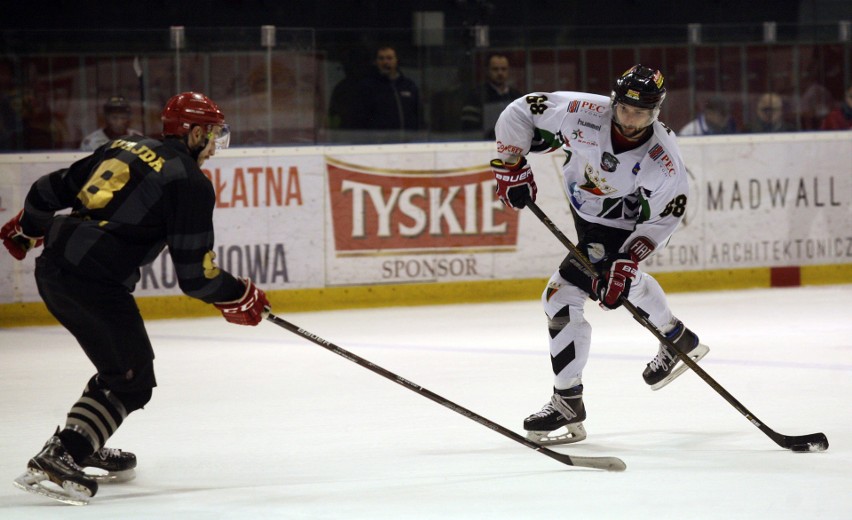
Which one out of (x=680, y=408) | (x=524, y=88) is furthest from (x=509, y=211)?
(x=680, y=408)

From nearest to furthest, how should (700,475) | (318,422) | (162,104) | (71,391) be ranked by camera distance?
(700,475) < (318,422) < (71,391) < (162,104)

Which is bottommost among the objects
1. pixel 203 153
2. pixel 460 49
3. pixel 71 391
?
pixel 71 391

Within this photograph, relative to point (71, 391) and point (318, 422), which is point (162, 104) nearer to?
point (71, 391)

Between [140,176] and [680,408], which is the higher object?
[140,176]

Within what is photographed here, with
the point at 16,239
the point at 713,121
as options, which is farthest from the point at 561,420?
the point at 713,121

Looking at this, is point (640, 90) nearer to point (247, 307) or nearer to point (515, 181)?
point (515, 181)

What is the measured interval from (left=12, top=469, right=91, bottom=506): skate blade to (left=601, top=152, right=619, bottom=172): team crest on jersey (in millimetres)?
1900

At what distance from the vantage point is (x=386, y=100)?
7816mm

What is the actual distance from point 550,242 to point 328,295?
4.45 feet

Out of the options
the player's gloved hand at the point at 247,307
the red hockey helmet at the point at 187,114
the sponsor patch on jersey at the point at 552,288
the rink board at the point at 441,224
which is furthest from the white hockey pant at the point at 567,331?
the rink board at the point at 441,224

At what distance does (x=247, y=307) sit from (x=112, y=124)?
13.3 feet

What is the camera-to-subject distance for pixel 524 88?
8102 mm

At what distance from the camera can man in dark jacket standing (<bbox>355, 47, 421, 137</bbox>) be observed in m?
7.75

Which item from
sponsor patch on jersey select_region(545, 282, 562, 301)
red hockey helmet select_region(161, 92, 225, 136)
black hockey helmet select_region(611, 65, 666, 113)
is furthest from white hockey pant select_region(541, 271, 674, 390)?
red hockey helmet select_region(161, 92, 225, 136)
